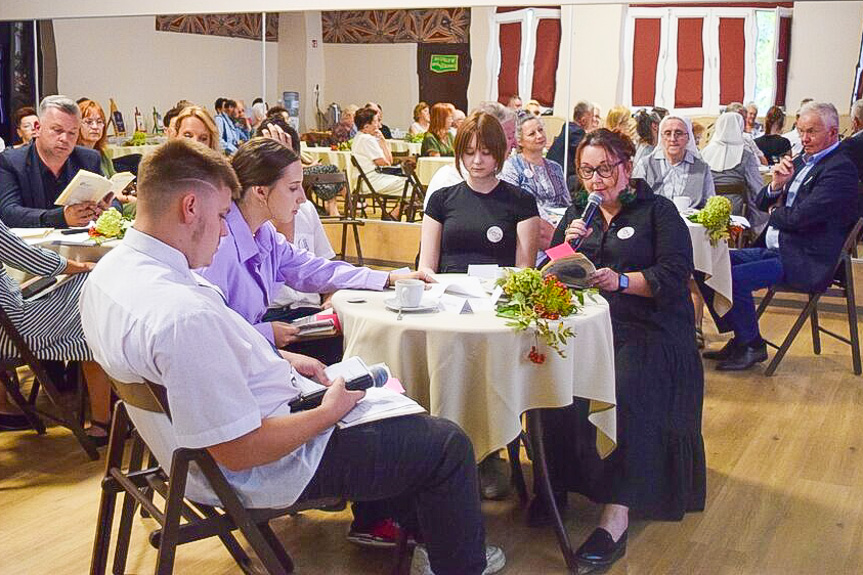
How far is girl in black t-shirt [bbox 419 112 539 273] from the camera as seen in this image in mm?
3789

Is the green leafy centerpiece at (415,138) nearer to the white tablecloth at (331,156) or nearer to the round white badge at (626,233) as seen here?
the white tablecloth at (331,156)

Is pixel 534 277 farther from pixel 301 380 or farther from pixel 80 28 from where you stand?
pixel 80 28

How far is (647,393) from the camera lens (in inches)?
120

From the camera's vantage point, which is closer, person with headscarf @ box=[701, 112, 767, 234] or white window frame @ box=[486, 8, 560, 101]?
person with headscarf @ box=[701, 112, 767, 234]

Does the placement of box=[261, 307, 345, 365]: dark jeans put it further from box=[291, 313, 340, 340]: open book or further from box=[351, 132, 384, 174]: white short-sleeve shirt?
box=[351, 132, 384, 174]: white short-sleeve shirt

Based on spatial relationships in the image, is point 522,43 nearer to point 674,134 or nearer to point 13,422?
point 674,134

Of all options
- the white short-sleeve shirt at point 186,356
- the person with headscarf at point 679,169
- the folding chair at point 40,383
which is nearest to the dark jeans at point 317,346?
the folding chair at point 40,383

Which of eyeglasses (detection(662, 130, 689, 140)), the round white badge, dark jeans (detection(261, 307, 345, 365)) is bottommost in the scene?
dark jeans (detection(261, 307, 345, 365))

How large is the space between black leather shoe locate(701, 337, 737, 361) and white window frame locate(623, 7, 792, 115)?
1.63 m

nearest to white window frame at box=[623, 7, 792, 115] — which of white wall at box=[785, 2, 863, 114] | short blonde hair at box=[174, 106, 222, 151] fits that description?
white wall at box=[785, 2, 863, 114]

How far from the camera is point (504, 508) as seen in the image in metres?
3.26

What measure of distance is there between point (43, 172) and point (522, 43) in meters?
3.22

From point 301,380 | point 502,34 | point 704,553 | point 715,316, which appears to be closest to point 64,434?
point 301,380

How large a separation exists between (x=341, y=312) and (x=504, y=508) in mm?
940
